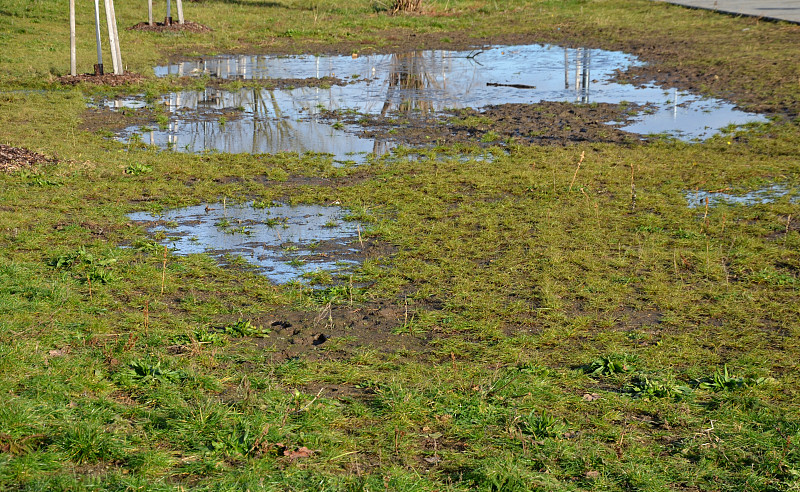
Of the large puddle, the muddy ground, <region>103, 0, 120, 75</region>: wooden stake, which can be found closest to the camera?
the muddy ground

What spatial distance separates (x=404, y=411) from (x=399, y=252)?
306 centimetres

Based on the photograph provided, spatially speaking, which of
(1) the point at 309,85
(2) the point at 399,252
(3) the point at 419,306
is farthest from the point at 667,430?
(1) the point at 309,85

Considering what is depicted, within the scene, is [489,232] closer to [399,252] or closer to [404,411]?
[399,252]

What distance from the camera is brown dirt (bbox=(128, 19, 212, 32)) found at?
2380 cm

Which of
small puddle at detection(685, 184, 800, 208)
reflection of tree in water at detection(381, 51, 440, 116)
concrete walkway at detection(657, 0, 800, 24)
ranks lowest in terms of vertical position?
small puddle at detection(685, 184, 800, 208)

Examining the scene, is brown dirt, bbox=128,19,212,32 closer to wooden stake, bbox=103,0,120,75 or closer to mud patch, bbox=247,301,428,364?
wooden stake, bbox=103,0,120,75

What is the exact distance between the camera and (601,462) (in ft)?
13.2

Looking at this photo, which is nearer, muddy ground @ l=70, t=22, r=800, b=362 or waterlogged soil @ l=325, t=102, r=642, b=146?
muddy ground @ l=70, t=22, r=800, b=362

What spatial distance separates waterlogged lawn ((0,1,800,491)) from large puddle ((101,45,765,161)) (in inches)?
59.2

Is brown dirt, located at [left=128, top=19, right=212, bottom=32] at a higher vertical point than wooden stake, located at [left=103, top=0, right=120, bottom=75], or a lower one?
higher

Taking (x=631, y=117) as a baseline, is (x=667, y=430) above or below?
below

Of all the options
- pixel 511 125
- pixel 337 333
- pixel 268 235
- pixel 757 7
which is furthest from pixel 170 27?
pixel 337 333

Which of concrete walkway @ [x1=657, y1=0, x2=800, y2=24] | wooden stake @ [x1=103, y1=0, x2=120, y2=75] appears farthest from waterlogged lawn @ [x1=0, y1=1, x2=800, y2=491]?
concrete walkway @ [x1=657, y1=0, x2=800, y2=24]

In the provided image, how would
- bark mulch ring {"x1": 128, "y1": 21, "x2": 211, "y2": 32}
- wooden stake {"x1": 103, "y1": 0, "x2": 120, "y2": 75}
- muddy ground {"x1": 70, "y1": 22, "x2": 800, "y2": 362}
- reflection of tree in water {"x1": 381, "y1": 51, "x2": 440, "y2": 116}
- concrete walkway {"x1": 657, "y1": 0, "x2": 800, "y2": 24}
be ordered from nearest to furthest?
1. muddy ground {"x1": 70, "y1": 22, "x2": 800, "y2": 362}
2. reflection of tree in water {"x1": 381, "y1": 51, "x2": 440, "y2": 116}
3. wooden stake {"x1": 103, "y1": 0, "x2": 120, "y2": 75}
4. concrete walkway {"x1": 657, "y1": 0, "x2": 800, "y2": 24}
5. bark mulch ring {"x1": 128, "y1": 21, "x2": 211, "y2": 32}
